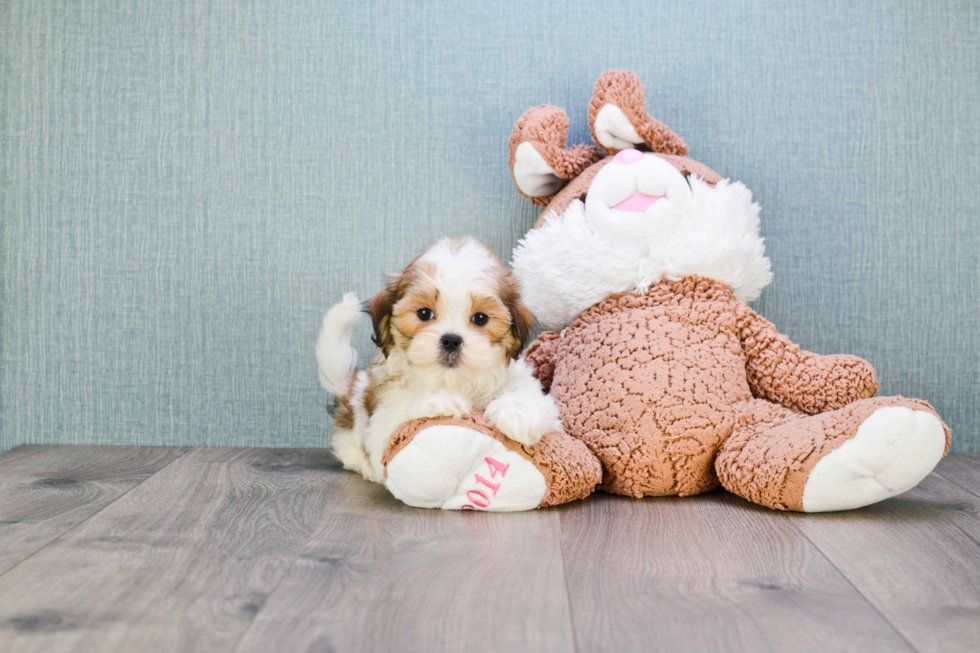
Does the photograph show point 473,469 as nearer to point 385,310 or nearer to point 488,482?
point 488,482

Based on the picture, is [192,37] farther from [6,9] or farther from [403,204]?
[403,204]

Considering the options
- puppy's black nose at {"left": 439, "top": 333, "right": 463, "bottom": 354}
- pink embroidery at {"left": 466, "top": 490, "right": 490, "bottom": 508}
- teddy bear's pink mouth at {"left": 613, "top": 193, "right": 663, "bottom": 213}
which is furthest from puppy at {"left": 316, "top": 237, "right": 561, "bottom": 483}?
teddy bear's pink mouth at {"left": 613, "top": 193, "right": 663, "bottom": 213}

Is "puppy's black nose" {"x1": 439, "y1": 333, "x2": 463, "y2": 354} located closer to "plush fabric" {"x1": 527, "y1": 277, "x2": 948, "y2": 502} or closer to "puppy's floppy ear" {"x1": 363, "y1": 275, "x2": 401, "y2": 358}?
"puppy's floppy ear" {"x1": 363, "y1": 275, "x2": 401, "y2": 358}

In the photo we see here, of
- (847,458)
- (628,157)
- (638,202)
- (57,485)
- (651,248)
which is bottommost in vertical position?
(57,485)

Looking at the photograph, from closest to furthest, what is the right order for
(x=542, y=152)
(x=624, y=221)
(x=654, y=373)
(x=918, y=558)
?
(x=918, y=558) → (x=654, y=373) → (x=624, y=221) → (x=542, y=152)

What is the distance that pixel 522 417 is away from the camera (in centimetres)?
138

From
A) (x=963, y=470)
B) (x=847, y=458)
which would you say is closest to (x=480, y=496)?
(x=847, y=458)

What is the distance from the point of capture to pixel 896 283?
2039 mm

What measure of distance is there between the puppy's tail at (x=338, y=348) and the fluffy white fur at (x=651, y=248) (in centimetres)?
40

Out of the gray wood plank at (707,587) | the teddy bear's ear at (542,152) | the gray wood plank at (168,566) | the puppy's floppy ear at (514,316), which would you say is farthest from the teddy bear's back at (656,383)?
the gray wood plank at (168,566)

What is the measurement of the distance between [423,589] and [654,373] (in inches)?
29.3

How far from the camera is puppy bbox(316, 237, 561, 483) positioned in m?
1.39

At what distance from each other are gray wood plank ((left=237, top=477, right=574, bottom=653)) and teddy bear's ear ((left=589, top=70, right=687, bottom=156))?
935mm

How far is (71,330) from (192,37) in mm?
869
